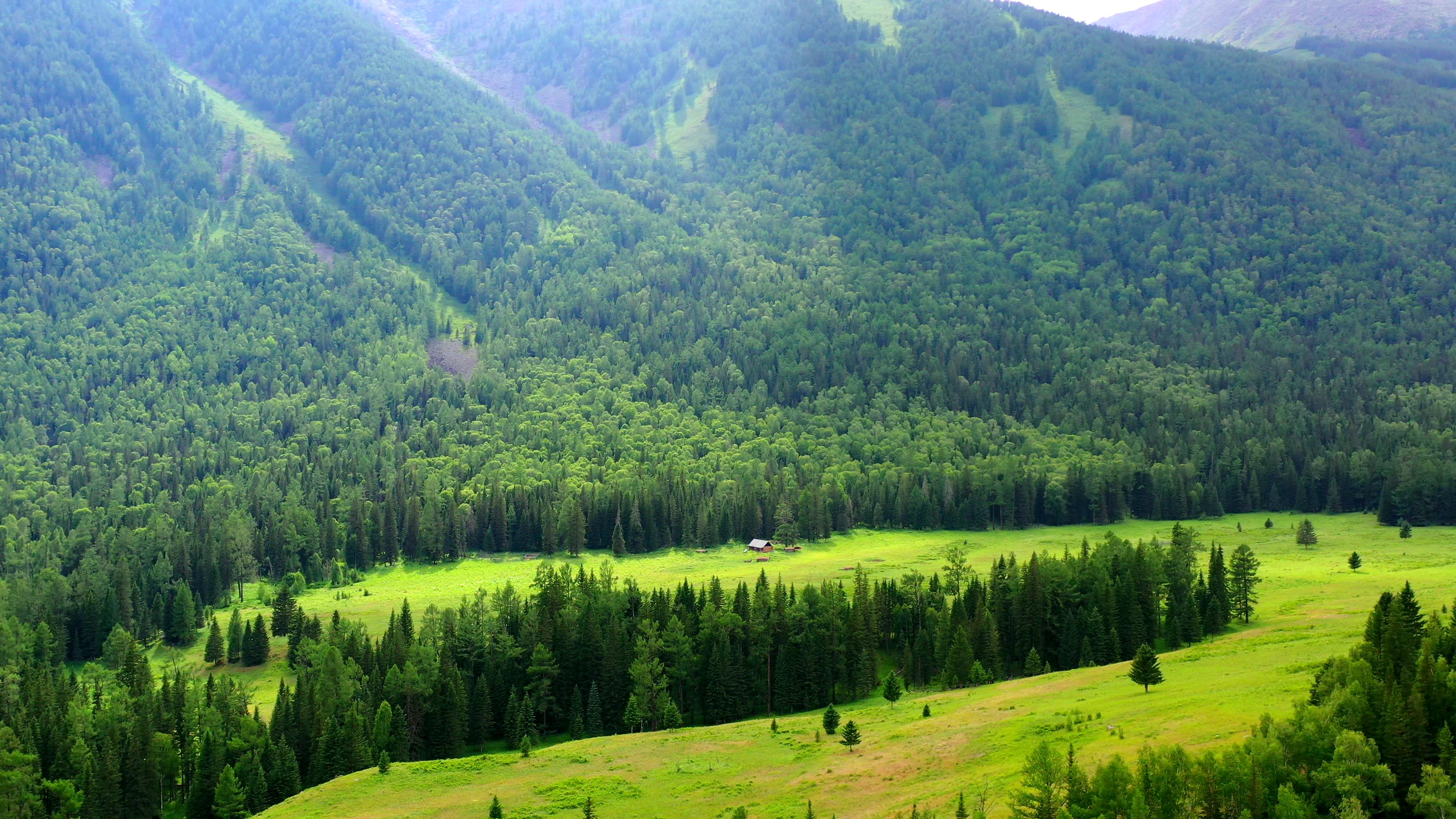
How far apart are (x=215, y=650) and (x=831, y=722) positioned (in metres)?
92.3

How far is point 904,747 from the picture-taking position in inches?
3927

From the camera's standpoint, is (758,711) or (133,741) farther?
(758,711)

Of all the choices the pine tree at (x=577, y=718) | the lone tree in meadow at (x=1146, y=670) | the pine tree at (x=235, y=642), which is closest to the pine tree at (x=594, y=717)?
the pine tree at (x=577, y=718)

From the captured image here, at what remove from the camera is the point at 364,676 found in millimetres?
132250

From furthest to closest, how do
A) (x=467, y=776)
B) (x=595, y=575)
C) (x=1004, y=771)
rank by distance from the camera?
1. (x=595, y=575)
2. (x=467, y=776)
3. (x=1004, y=771)

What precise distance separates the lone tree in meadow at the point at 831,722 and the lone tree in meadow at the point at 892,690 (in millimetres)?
13315

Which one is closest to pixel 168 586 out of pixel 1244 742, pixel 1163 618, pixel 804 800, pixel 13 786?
pixel 13 786

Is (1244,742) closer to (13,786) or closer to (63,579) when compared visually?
(13,786)

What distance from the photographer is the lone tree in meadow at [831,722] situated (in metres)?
109

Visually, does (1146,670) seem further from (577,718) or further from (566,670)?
(566,670)

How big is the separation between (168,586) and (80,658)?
17661 millimetres

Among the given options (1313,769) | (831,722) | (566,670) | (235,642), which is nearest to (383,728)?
(566,670)

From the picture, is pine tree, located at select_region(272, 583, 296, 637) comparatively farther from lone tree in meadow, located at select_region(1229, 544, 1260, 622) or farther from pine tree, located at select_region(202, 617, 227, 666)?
lone tree in meadow, located at select_region(1229, 544, 1260, 622)

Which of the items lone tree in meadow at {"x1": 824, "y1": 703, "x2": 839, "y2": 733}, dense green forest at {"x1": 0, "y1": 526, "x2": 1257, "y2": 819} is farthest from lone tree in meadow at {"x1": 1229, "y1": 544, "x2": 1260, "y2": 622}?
lone tree in meadow at {"x1": 824, "y1": 703, "x2": 839, "y2": 733}
